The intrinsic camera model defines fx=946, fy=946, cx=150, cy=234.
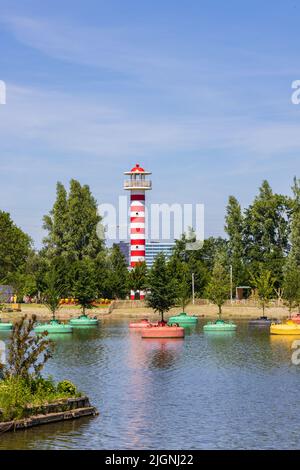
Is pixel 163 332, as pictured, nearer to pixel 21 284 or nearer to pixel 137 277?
pixel 137 277

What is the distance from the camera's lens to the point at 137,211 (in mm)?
152750

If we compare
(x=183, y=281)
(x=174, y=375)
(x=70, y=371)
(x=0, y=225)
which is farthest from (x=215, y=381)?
(x=0, y=225)

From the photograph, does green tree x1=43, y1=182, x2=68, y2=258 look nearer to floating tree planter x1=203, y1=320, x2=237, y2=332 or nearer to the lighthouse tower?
the lighthouse tower

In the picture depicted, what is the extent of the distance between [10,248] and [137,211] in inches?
1388

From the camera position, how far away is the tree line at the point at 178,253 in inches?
6033

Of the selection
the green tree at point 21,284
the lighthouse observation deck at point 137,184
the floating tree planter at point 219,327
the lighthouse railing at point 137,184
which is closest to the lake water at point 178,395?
the floating tree planter at point 219,327

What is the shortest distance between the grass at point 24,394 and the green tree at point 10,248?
130 m

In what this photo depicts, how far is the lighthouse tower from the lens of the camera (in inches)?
5950

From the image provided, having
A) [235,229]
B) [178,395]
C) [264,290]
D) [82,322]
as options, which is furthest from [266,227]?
[178,395]

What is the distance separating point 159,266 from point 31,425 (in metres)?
66.4

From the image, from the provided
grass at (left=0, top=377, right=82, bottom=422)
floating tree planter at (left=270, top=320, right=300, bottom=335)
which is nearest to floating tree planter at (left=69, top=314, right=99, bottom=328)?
floating tree planter at (left=270, top=320, right=300, bottom=335)

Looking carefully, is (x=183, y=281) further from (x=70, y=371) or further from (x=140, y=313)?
(x=70, y=371)

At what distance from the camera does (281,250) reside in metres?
167

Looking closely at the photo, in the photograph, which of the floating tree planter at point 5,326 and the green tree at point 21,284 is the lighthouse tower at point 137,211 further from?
the floating tree planter at point 5,326
